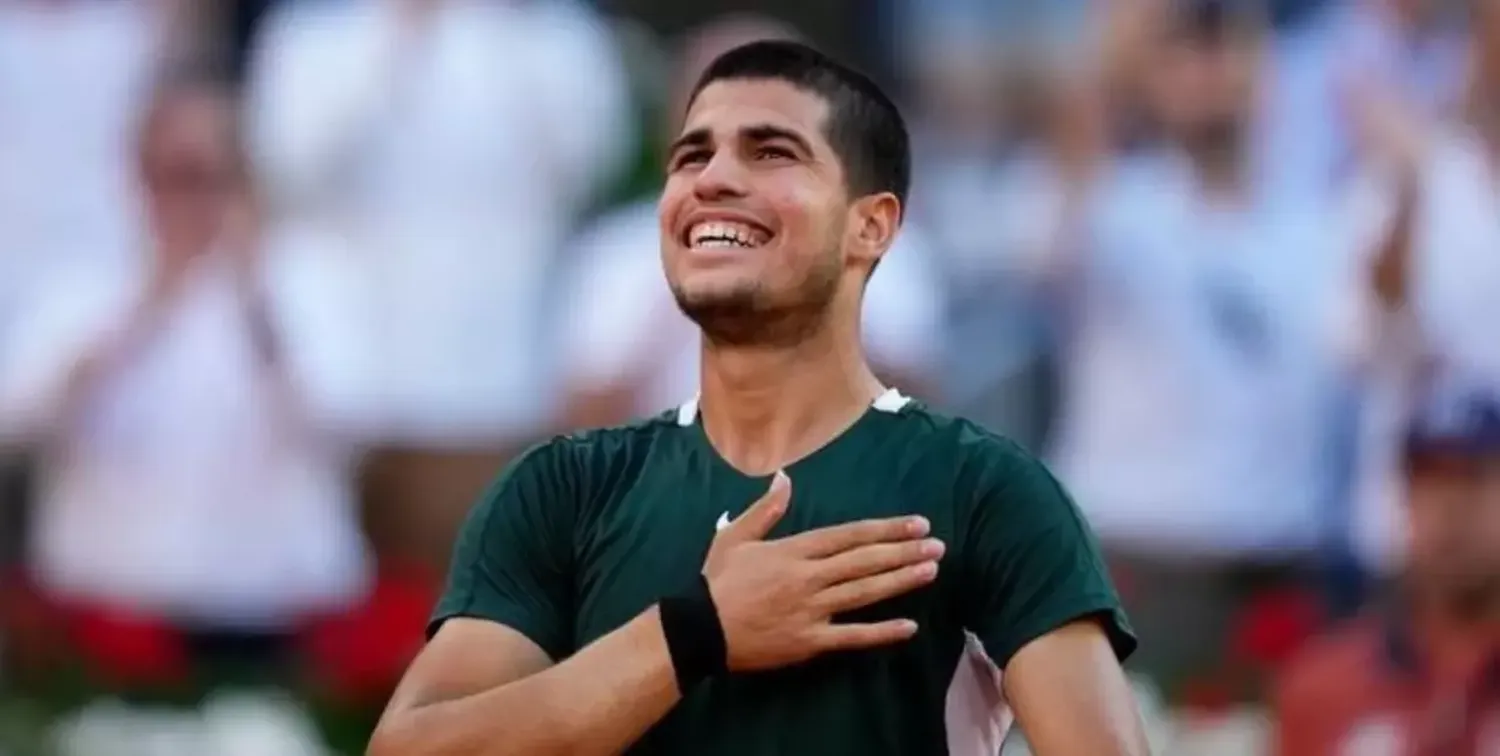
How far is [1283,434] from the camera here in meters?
6.71

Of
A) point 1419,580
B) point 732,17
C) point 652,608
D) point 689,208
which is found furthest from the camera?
point 732,17

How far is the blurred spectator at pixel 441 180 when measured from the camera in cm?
686

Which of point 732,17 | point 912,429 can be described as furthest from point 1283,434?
point 912,429

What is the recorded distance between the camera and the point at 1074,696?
2.70 metres

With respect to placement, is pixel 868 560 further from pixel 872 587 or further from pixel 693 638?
pixel 693 638

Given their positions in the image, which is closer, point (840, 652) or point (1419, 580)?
point (840, 652)

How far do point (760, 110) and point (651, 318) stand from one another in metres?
3.66

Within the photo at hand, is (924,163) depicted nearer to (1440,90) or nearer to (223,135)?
(1440,90)

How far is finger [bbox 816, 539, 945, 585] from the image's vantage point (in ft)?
9.03

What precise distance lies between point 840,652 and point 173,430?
4.55 meters

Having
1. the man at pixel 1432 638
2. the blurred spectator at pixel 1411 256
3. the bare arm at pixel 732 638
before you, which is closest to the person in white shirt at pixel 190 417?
the man at pixel 1432 638

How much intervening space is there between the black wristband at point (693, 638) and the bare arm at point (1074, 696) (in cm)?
33

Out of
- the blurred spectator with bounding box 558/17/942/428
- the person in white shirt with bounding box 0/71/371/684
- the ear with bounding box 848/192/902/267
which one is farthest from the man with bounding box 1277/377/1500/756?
the ear with bounding box 848/192/902/267

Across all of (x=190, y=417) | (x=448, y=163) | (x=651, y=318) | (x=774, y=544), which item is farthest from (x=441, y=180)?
(x=774, y=544)
